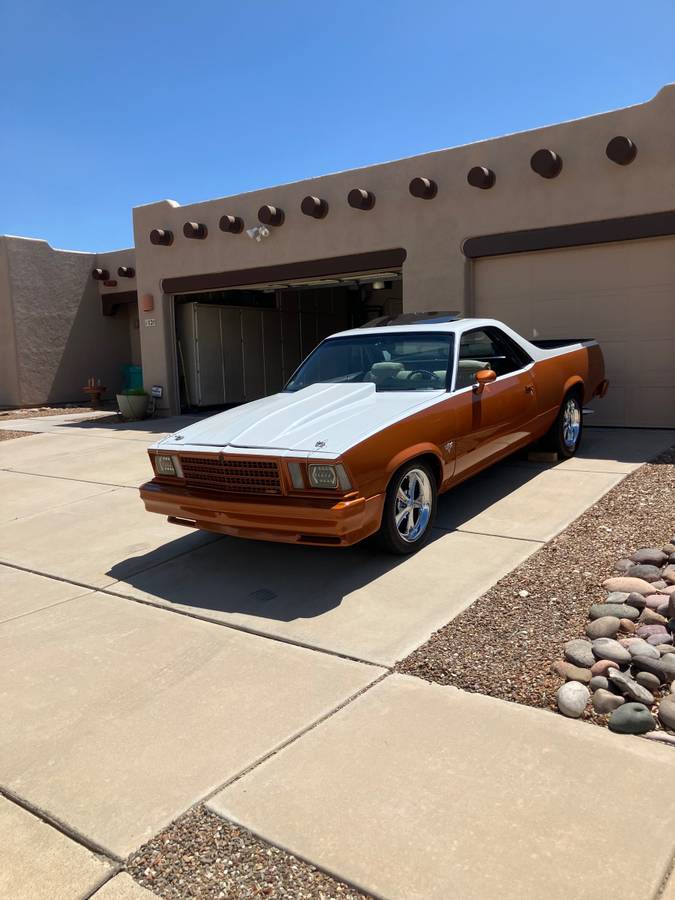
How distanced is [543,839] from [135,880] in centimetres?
132

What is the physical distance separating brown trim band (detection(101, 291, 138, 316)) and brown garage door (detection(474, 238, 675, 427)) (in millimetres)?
12096

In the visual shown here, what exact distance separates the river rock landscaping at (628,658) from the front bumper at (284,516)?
1.41 m

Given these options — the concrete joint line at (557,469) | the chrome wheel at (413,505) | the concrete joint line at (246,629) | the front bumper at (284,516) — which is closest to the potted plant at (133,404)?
the concrete joint line at (557,469)

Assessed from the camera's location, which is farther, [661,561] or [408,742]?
[661,561]

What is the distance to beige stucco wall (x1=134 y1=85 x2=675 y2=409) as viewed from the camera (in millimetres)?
9539

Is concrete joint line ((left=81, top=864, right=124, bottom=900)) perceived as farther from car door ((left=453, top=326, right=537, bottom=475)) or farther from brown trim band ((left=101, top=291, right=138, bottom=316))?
brown trim band ((left=101, top=291, right=138, bottom=316))

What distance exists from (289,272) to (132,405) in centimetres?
441

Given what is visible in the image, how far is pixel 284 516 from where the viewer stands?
184 inches

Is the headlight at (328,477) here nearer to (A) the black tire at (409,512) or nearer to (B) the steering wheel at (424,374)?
(A) the black tire at (409,512)

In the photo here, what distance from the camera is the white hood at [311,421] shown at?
484cm

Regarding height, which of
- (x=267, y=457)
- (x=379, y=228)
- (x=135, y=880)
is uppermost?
(x=379, y=228)

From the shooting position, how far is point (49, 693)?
12.0ft

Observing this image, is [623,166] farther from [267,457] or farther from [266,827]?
[266,827]

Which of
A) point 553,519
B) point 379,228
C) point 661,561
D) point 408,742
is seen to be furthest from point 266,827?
point 379,228
